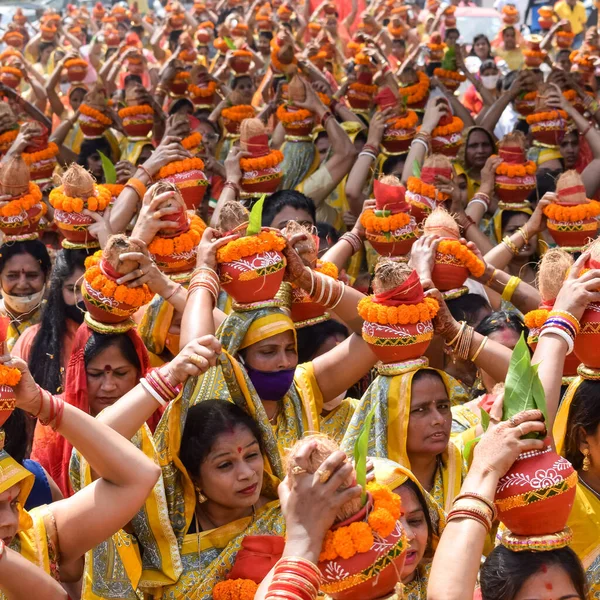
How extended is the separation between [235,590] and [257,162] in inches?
141

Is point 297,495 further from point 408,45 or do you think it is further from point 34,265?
point 408,45

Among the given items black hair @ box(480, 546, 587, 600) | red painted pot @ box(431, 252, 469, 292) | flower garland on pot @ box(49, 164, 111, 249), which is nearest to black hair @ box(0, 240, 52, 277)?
flower garland on pot @ box(49, 164, 111, 249)

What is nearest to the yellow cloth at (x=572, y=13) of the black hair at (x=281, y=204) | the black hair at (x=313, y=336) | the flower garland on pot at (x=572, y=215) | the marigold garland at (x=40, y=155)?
the marigold garland at (x=40, y=155)

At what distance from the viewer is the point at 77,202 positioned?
18.8ft

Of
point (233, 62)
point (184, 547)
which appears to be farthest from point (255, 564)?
point (233, 62)

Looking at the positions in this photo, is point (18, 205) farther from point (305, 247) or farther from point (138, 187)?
point (305, 247)

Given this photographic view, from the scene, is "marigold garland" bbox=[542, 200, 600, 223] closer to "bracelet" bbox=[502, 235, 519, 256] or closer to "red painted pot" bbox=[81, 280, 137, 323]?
"bracelet" bbox=[502, 235, 519, 256]

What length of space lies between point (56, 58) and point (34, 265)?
9.42 meters

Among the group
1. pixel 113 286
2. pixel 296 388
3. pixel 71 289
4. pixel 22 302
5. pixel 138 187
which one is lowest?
pixel 22 302

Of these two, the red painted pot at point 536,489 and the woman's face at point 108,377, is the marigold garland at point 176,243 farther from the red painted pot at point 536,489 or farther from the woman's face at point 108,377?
the red painted pot at point 536,489

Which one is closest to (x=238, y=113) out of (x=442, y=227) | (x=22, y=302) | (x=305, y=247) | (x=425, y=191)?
(x=425, y=191)

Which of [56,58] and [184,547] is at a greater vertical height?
[184,547]

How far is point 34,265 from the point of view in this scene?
Answer: 6473 mm

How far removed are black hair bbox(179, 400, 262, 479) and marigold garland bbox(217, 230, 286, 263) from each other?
1.89 feet
